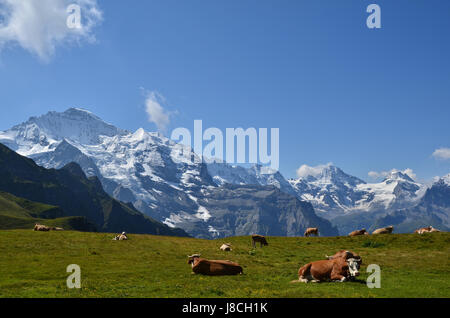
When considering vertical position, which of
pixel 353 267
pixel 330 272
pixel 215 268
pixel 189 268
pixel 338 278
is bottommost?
pixel 189 268

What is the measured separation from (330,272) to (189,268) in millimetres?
14016

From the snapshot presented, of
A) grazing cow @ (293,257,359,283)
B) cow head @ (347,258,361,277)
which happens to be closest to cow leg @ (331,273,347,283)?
grazing cow @ (293,257,359,283)

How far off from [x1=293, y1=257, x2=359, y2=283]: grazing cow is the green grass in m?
1.09

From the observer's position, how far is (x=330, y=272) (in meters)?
27.0

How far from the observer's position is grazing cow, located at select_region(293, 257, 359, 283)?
86.8 feet

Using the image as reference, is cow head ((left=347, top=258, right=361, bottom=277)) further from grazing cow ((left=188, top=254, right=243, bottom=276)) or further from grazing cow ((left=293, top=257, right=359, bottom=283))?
grazing cow ((left=188, top=254, right=243, bottom=276))

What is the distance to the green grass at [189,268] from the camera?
2242cm

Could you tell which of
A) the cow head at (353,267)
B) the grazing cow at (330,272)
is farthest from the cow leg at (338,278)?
the cow head at (353,267)

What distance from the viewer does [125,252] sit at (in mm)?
44344

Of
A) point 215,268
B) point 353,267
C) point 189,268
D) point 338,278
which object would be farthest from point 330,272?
point 189,268

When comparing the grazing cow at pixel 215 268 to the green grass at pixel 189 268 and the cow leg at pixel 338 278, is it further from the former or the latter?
the cow leg at pixel 338 278

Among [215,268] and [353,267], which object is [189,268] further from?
[353,267]

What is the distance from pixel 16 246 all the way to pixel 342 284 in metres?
36.8
